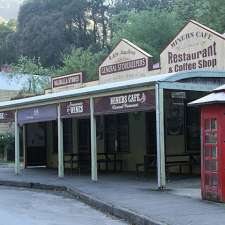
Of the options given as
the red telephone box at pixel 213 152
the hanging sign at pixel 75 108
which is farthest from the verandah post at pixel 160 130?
the hanging sign at pixel 75 108

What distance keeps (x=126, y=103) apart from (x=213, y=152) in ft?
15.8

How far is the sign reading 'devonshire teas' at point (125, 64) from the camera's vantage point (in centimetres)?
2325

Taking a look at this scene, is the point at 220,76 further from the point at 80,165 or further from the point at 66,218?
the point at 80,165

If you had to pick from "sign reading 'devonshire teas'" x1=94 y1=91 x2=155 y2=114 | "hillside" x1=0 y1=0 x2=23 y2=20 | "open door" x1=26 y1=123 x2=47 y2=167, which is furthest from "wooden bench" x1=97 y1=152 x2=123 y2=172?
"hillside" x1=0 y1=0 x2=23 y2=20

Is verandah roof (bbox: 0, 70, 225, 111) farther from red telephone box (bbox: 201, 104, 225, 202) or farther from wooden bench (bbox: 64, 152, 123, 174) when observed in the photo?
wooden bench (bbox: 64, 152, 123, 174)

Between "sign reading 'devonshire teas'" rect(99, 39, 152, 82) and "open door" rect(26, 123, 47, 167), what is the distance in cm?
495

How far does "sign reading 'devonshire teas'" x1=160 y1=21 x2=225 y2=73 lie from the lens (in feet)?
65.2

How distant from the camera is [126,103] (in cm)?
1678

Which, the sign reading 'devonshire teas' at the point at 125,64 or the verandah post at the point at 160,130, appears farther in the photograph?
the sign reading 'devonshire teas' at the point at 125,64

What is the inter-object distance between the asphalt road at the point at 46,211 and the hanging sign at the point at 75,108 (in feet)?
10.7

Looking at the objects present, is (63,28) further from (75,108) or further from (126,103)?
(126,103)

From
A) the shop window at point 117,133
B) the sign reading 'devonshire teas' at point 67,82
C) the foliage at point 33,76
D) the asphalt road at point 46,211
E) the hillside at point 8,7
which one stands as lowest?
the asphalt road at point 46,211

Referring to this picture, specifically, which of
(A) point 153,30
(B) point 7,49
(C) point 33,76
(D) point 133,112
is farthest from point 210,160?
(B) point 7,49

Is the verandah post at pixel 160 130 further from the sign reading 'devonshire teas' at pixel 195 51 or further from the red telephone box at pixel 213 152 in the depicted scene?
the sign reading 'devonshire teas' at pixel 195 51
